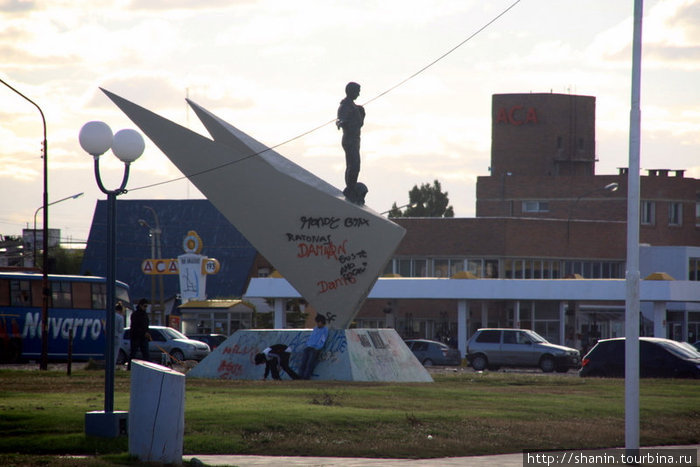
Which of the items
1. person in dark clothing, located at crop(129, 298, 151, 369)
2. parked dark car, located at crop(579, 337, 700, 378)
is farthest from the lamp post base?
parked dark car, located at crop(579, 337, 700, 378)

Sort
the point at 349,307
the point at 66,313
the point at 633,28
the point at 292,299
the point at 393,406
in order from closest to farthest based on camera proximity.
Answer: the point at 633,28 → the point at 393,406 → the point at 349,307 → the point at 66,313 → the point at 292,299

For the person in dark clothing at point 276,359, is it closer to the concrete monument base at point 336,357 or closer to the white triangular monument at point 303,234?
the concrete monument base at point 336,357

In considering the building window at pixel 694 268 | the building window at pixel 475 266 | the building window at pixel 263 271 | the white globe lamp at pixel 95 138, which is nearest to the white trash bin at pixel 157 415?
the white globe lamp at pixel 95 138

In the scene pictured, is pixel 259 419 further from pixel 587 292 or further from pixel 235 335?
pixel 587 292

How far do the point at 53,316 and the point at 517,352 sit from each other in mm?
16004

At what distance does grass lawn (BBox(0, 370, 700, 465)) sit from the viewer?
38.8ft

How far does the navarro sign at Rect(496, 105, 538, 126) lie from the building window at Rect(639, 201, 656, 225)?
1174 centimetres

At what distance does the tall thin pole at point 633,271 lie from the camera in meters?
11.5

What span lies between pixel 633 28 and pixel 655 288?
36.6m

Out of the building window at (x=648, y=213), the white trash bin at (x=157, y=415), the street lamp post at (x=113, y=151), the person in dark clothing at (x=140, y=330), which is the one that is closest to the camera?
the white trash bin at (x=157, y=415)

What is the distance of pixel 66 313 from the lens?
37.5 m

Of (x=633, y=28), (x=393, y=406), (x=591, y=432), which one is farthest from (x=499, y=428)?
(x=633, y=28)

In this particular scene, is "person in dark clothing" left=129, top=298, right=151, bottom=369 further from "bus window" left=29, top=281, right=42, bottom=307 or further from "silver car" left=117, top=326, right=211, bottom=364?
"silver car" left=117, top=326, right=211, bottom=364

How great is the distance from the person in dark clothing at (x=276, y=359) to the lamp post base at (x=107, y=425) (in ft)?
29.4
